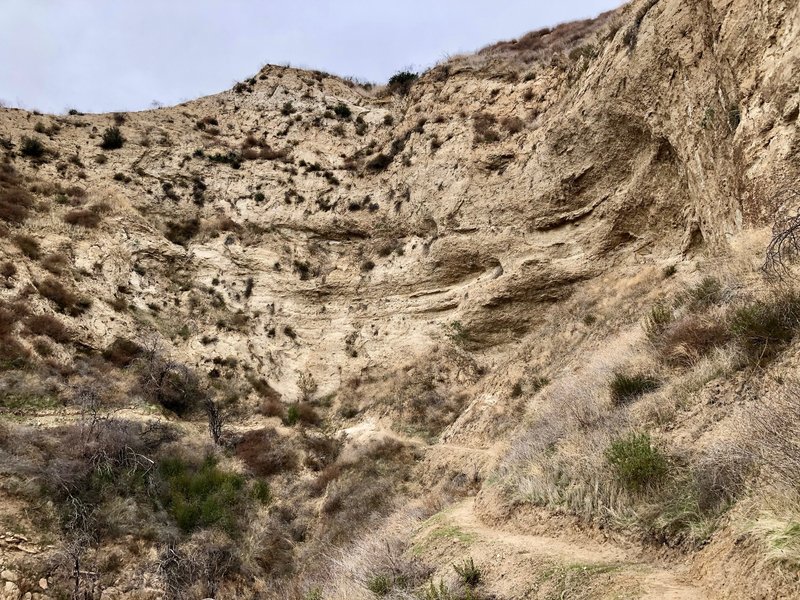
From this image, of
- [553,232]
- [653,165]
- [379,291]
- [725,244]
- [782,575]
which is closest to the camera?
[782,575]

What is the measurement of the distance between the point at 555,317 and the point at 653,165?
Answer: 4.69 m

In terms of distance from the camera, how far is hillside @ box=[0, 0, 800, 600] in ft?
17.6

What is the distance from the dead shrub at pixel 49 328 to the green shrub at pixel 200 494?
514cm

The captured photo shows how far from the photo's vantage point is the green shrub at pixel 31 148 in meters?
21.4

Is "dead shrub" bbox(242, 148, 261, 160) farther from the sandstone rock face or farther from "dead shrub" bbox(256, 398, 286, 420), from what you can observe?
"dead shrub" bbox(256, 398, 286, 420)

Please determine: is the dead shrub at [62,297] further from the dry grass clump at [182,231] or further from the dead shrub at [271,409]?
the dead shrub at [271,409]

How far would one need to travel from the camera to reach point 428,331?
1786 cm

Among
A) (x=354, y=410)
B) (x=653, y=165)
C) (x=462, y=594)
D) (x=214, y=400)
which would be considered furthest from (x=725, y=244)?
(x=214, y=400)

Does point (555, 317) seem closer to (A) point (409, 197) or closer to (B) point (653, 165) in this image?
(B) point (653, 165)

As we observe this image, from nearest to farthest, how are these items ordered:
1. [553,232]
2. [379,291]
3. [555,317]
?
1. [555,317]
2. [553,232]
3. [379,291]

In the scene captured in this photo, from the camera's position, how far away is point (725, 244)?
1088cm

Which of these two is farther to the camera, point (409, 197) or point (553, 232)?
point (409, 197)

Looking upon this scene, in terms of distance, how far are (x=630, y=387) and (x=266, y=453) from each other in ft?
35.5

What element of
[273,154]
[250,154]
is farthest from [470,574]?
[250,154]
